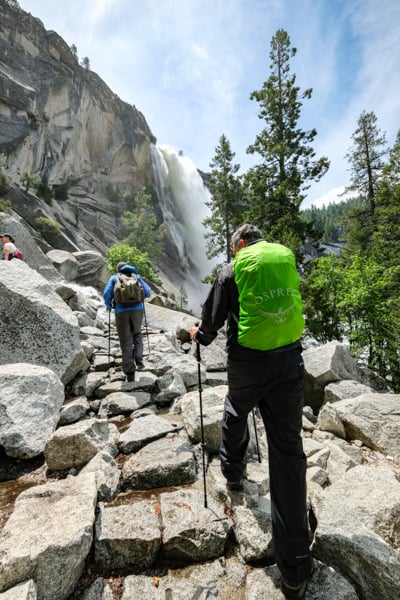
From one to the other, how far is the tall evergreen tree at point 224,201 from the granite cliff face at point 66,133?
1473 cm

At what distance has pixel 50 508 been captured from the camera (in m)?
2.13

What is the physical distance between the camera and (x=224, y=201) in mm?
22797

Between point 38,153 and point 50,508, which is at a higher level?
point 38,153

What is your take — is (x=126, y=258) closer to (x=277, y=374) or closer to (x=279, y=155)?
(x=279, y=155)

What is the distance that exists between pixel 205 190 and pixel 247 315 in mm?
58474

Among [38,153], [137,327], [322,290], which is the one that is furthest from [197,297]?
[137,327]

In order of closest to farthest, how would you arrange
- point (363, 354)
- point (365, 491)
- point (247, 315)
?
point (247, 315) < point (365, 491) < point (363, 354)

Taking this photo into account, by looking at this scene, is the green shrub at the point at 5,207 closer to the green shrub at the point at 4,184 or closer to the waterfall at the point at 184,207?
the green shrub at the point at 4,184

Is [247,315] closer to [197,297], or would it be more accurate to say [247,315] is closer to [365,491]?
[365,491]

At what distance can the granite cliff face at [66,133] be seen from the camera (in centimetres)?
3006

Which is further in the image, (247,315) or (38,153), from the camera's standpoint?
(38,153)

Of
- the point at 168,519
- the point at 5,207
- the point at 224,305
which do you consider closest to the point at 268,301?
the point at 224,305

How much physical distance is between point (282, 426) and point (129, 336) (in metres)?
4.13

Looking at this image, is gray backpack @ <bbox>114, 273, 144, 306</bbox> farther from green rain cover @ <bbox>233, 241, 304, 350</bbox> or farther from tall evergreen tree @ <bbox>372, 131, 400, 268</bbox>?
tall evergreen tree @ <bbox>372, 131, 400, 268</bbox>
